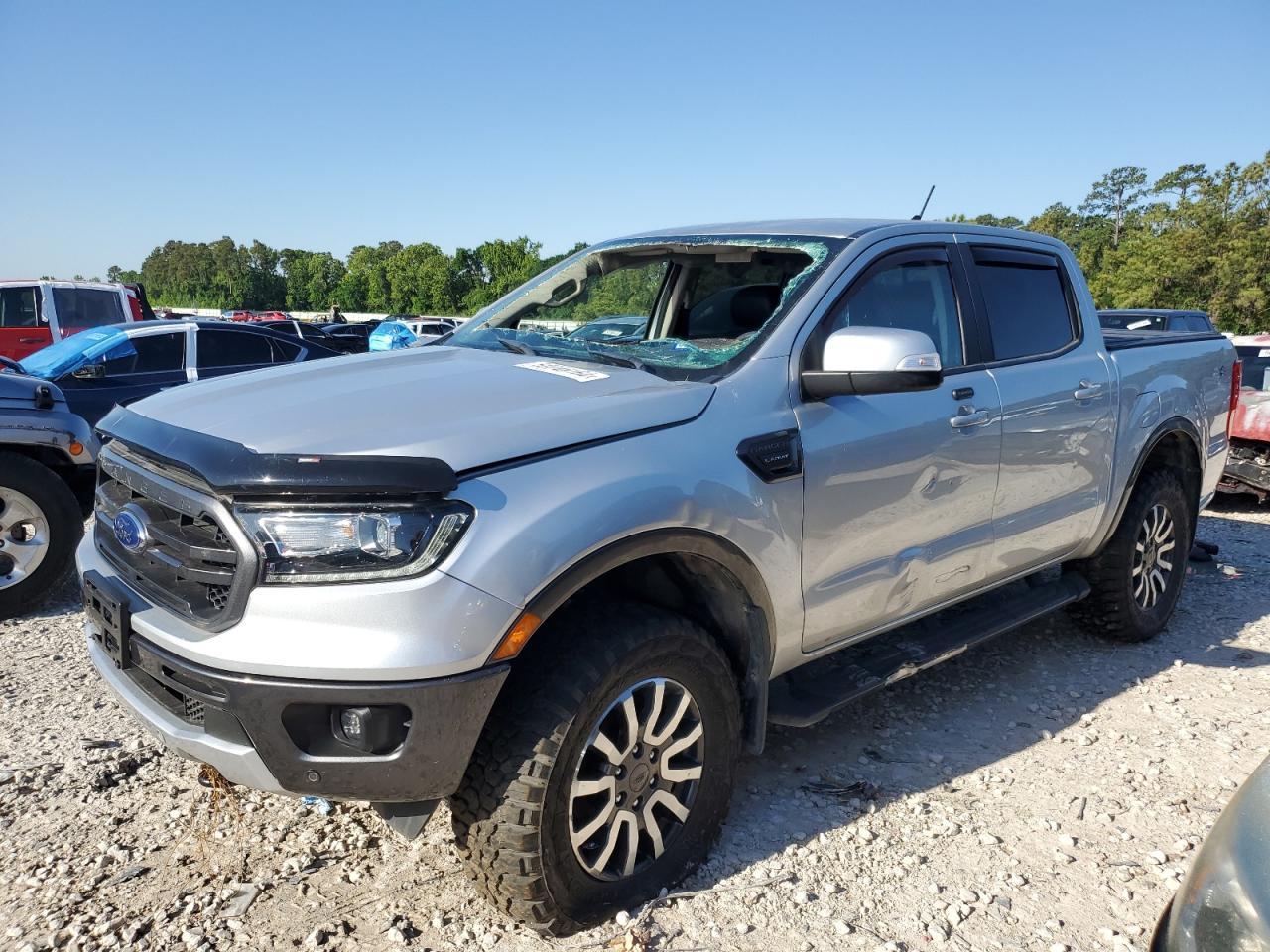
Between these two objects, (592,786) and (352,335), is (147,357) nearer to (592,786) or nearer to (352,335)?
(592,786)

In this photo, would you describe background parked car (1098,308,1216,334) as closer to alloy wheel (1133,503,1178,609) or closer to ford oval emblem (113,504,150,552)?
alloy wheel (1133,503,1178,609)

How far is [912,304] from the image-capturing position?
3.38 metres

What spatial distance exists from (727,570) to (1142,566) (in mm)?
3106

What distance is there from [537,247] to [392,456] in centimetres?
7946

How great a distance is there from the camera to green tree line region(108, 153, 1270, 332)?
108ft

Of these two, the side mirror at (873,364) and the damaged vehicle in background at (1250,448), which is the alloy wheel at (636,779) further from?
the damaged vehicle in background at (1250,448)

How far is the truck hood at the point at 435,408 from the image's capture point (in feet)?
6.99

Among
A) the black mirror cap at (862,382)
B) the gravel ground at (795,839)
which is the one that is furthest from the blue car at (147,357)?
the black mirror cap at (862,382)

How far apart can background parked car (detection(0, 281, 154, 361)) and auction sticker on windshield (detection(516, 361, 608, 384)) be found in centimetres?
1190

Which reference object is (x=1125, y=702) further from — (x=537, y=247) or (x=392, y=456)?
(x=537, y=247)

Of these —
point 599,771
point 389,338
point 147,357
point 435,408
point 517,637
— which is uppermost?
point 435,408

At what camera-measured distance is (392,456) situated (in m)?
2.03

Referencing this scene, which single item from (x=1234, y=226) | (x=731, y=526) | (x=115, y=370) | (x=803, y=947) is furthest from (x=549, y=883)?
(x=1234, y=226)

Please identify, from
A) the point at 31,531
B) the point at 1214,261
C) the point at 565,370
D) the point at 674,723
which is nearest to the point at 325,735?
the point at 674,723
